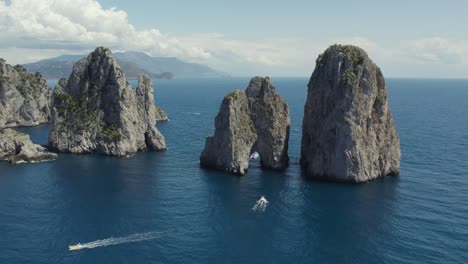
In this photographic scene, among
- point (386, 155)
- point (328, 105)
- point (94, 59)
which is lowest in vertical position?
point (386, 155)

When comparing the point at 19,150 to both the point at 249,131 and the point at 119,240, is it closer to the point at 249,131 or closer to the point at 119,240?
the point at 249,131

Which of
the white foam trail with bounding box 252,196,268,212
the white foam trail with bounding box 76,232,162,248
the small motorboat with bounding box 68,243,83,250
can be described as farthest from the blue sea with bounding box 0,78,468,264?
the white foam trail with bounding box 252,196,268,212

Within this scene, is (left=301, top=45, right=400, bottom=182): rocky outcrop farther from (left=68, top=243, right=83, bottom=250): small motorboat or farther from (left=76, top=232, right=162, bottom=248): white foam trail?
(left=68, top=243, right=83, bottom=250): small motorboat

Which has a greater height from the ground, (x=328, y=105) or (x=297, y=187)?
(x=328, y=105)

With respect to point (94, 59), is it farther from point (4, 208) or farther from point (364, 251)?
point (364, 251)

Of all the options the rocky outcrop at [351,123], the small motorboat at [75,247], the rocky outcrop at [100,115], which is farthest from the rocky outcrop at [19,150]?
the rocky outcrop at [351,123]

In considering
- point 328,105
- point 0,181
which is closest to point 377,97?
point 328,105

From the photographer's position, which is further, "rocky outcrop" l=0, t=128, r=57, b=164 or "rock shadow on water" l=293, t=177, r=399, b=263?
"rocky outcrop" l=0, t=128, r=57, b=164
